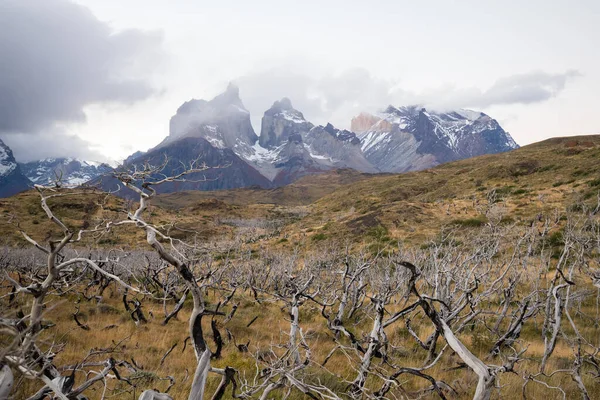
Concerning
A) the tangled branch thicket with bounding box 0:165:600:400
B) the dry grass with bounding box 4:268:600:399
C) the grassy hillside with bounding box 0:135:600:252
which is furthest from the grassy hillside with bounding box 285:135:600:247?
the tangled branch thicket with bounding box 0:165:600:400

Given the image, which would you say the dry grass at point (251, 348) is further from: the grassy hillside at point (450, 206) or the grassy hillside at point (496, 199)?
the grassy hillside at point (496, 199)

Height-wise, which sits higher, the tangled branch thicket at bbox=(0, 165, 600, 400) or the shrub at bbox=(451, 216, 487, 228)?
the tangled branch thicket at bbox=(0, 165, 600, 400)

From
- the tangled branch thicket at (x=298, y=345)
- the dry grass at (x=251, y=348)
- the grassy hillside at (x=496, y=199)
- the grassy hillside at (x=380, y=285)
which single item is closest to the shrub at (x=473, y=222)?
the grassy hillside at (x=496, y=199)

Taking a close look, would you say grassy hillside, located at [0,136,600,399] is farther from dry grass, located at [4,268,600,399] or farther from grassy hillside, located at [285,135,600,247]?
grassy hillside, located at [285,135,600,247]

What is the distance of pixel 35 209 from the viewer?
61.6 meters

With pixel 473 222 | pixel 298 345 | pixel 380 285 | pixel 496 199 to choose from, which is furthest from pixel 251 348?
pixel 496 199

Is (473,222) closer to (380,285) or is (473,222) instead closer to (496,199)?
(496,199)

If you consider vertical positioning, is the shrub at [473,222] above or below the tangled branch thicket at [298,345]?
below

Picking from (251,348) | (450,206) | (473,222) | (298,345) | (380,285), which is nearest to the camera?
(298,345)

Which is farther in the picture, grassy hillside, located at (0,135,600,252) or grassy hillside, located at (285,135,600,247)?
grassy hillside, located at (0,135,600,252)

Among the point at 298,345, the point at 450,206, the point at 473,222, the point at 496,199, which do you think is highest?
the point at 298,345

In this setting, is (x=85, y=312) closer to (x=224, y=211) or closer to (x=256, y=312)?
(x=256, y=312)

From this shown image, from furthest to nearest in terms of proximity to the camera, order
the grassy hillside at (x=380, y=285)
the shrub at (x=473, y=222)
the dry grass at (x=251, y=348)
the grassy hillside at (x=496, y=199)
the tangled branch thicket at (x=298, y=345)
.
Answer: the shrub at (x=473, y=222), the grassy hillside at (x=496, y=199), the grassy hillside at (x=380, y=285), the dry grass at (x=251, y=348), the tangled branch thicket at (x=298, y=345)

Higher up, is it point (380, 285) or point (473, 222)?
point (380, 285)
